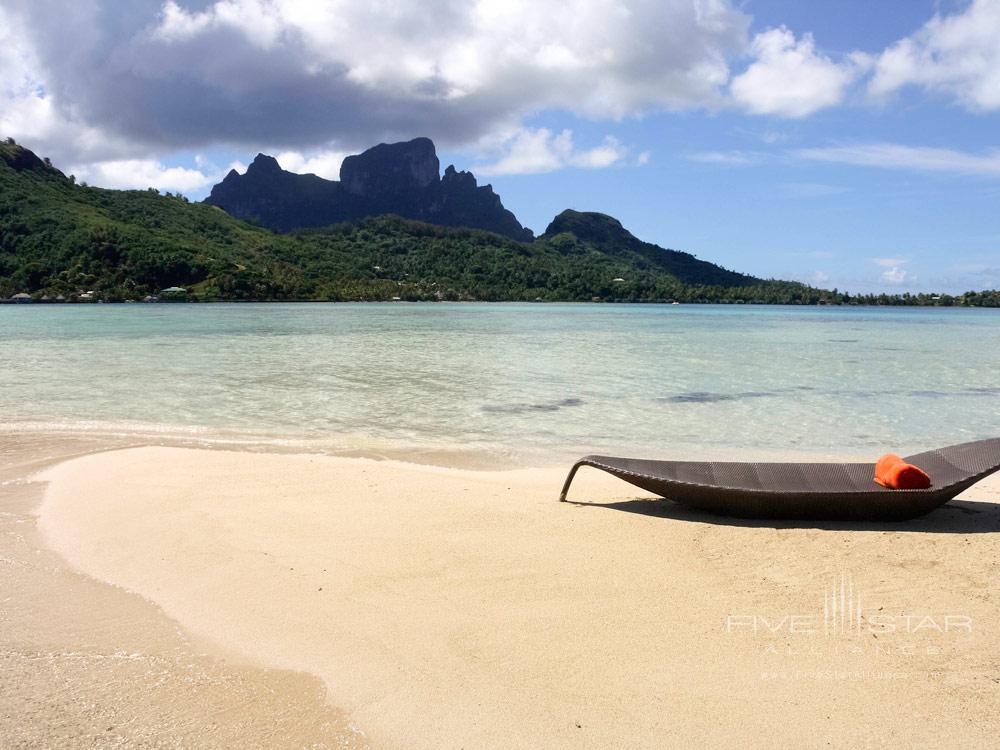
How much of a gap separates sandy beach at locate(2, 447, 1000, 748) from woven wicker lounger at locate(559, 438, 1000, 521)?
0.19 metres

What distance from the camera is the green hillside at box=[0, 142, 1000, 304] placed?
11025 centimetres

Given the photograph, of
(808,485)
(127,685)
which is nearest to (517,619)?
(127,685)

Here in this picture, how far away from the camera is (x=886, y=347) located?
33.9 meters

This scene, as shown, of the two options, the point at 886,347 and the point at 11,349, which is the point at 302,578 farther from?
the point at 886,347

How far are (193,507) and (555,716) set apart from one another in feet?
15.4

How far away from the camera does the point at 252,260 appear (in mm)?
133125

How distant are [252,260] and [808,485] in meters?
140

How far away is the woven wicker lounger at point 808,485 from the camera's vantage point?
233 inches

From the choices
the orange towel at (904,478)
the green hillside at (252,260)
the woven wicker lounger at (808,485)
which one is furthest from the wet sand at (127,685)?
the green hillside at (252,260)

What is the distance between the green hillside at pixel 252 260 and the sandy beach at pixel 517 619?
115m

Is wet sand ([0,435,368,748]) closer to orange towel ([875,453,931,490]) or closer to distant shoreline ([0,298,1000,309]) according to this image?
orange towel ([875,453,931,490])

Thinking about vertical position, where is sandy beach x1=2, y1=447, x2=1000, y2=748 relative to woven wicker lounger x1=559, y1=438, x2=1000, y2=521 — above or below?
below

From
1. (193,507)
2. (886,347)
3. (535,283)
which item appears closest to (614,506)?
(193,507)

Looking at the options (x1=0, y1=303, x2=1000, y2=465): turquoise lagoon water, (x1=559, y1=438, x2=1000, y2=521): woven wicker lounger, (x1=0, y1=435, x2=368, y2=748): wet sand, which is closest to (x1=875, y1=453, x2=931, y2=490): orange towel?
(x1=559, y1=438, x2=1000, y2=521): woven wicker lounger
